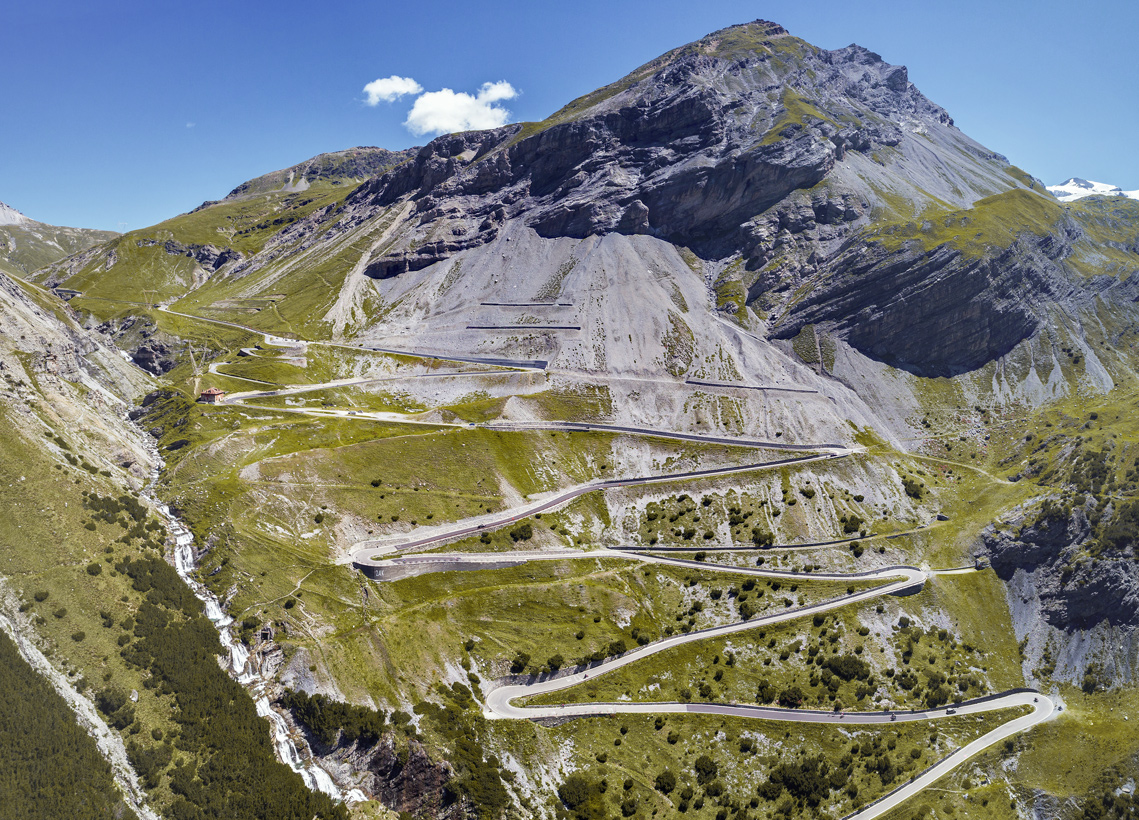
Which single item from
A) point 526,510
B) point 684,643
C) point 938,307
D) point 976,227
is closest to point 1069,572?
point 684,643

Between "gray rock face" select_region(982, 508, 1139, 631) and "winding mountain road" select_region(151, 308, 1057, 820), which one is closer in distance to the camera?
"winding mountain road" select_region(151, 308, 1057, 820)

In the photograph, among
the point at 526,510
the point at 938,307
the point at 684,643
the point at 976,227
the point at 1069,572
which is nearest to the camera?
the point at 684,643

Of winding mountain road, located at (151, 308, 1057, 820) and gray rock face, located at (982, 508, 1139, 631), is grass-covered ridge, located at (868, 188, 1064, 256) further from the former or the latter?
winding mountain road, located at (151, 308, 1057, 820)

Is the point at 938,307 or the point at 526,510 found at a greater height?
the point at 938,307

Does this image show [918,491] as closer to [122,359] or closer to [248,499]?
[248,499]

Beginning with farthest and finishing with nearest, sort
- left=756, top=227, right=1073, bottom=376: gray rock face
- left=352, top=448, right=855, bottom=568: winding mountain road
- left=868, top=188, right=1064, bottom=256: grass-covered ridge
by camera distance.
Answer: left=868, top=188, right=1064, bottom=256: grass-covered ridge, left=756, top=227, right=1073, bottom=376: gray rock face, left=352, top=448, right=855, bottom=568: winding mountain road

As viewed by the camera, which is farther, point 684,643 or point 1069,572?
point 1069,572

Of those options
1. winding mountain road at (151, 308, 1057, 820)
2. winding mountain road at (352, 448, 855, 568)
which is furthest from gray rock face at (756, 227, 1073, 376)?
winding mountain road at (151, 308, 1057, 820)

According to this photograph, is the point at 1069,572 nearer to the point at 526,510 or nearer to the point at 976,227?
the point at 526,510

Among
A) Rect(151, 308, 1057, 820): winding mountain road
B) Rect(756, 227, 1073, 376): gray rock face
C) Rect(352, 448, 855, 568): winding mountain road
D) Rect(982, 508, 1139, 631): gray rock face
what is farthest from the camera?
Rect(756, 227, 1073, 376): gray rock face

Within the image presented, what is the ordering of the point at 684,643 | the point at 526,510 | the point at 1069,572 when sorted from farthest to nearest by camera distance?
the point at 526,510 < the point at 1069,572 < the point at 684,643

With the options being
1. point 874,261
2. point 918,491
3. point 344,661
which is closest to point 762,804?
point 344,661
